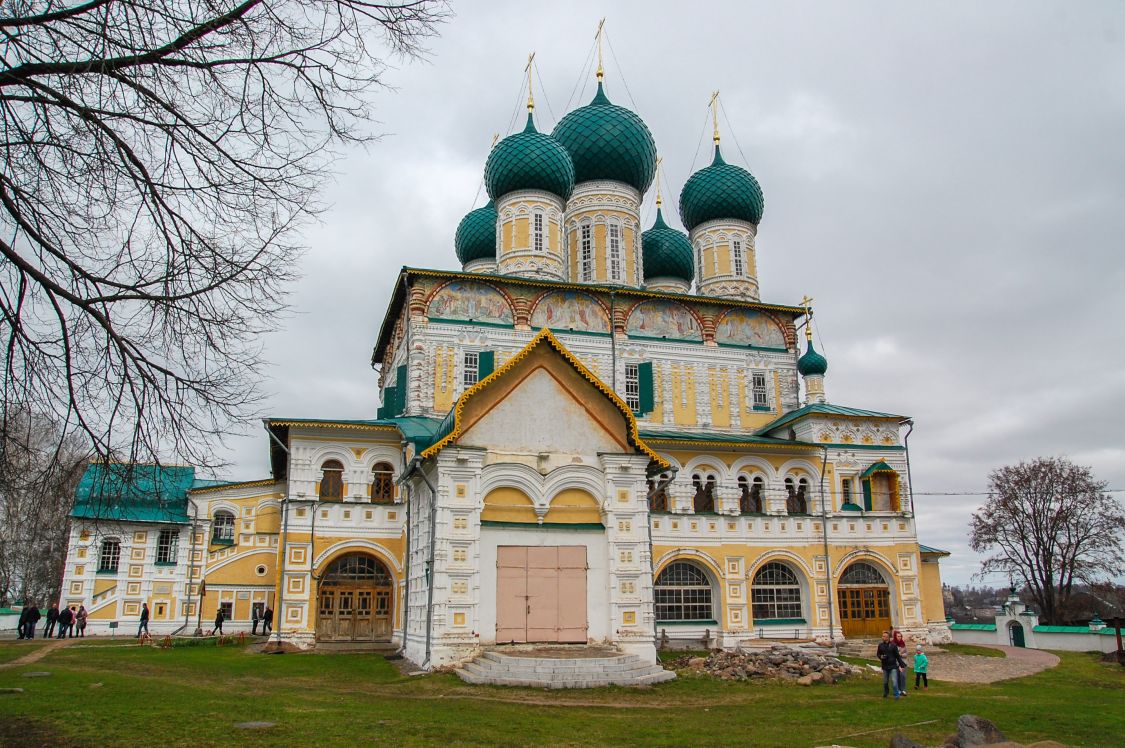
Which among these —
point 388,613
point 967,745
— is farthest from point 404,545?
point 967,745

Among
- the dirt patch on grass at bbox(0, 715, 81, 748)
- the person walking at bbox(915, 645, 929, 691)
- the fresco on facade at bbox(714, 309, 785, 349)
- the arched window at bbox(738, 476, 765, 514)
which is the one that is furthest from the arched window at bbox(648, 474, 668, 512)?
the dirt patch on grass at bbox(0, 715, 81, 748)

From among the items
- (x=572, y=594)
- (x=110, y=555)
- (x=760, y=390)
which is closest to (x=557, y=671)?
(x=572, y=594)

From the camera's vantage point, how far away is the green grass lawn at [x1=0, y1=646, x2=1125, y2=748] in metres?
8.61

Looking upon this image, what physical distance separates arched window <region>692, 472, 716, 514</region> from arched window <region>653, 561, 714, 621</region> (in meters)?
1.89

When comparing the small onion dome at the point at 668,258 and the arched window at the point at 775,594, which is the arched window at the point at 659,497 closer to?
the arched window at the point at 775,594

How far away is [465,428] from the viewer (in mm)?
15055

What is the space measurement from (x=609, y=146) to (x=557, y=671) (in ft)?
69.6

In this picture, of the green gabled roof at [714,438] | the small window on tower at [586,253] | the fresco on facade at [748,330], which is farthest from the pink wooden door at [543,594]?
the small window on tower at [586,253]

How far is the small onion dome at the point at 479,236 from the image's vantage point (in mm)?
30984

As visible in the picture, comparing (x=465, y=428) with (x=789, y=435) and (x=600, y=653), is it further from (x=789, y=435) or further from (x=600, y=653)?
(x=789, y=435)

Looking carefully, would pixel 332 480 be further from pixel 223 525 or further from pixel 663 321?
pixel 663 321

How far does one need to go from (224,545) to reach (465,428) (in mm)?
13649

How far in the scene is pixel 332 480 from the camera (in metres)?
21.5

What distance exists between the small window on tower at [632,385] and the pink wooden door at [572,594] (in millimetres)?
10767
